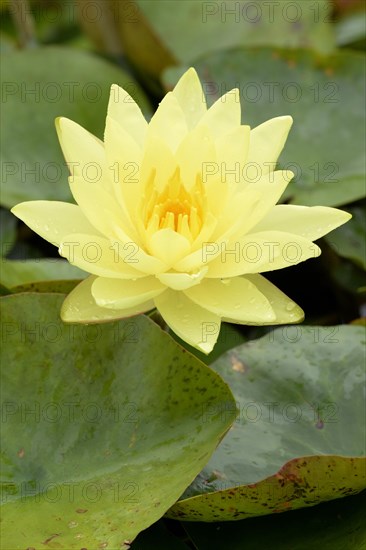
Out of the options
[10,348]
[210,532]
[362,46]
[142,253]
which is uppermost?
[362,46]

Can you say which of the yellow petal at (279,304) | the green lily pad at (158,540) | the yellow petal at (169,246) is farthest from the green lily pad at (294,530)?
the yellow petal at (169,246)

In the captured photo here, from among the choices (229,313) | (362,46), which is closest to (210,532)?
(229,313)

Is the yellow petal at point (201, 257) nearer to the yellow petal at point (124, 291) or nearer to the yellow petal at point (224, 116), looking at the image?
the yellow petal at point (124, 291)

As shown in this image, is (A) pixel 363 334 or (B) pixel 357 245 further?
(B) pixel 357 245

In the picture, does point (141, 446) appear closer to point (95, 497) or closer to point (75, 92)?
point (95, 497)

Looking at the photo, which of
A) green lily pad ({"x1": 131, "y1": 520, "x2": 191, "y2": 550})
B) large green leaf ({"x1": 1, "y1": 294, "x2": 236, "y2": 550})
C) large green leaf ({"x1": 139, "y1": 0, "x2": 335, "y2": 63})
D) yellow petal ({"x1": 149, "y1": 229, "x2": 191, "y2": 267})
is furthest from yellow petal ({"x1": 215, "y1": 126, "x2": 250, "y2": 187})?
large green leaf ({"x1": 139, "y1": 0, "x2": 335, "y2": 63})
